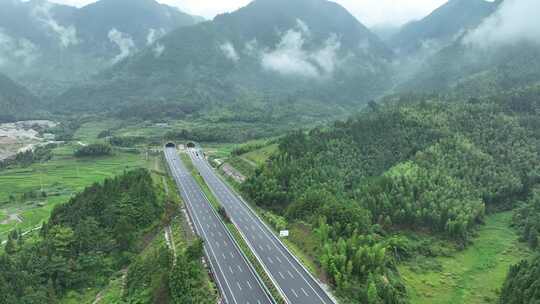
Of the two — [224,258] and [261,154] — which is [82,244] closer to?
[224,258]

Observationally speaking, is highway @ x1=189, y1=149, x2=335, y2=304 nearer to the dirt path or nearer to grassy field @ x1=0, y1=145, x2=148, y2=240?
the dirt path

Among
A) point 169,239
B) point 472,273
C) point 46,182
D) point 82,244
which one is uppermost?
point 46,182

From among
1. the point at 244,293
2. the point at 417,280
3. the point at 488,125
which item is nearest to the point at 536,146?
the point at 488,125

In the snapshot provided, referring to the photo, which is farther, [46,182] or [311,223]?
[46,182]

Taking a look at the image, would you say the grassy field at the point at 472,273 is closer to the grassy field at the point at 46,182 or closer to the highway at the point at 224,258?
the highway at the point at 224,258

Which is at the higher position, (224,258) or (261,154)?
(261,154)

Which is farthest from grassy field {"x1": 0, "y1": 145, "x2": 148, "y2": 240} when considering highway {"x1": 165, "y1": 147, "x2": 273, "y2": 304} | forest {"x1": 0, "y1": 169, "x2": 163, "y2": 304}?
highway {"x1": 165, "y1": 147, "x2": 273, "y2": 304}

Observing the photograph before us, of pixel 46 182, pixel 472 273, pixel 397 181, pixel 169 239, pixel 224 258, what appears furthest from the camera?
pixel 46 182

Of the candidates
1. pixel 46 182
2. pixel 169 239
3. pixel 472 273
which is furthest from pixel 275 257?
pixel 46 182
